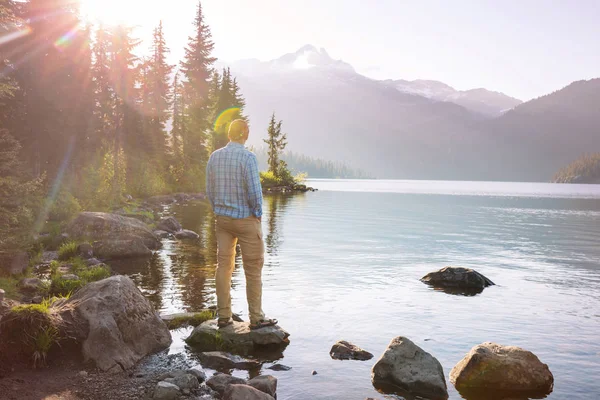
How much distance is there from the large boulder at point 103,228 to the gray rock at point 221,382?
1449 cm

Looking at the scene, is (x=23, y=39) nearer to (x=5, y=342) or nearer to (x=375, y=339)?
(x=5, y=342)

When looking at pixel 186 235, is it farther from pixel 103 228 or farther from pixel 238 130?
pixel 238 130

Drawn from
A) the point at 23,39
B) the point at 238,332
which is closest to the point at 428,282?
the point at 238,332

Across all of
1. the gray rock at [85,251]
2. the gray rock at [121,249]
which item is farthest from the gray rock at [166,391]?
the gray rock at [121,249]

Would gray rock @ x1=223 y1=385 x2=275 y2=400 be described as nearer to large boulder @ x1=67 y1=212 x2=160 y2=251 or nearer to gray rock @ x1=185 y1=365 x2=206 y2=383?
gray rock @ x1=185 y1=365 x2=206 y2=383

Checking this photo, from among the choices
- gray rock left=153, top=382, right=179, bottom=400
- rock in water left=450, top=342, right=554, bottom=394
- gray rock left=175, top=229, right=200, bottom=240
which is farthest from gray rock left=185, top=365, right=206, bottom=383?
gray rock left=175, top=229, right=200, bottom=240

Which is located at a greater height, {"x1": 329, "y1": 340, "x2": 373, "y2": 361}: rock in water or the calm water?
{"x1": 329, "y1": 340, "x2": 373, "y2": 361}: rock in water

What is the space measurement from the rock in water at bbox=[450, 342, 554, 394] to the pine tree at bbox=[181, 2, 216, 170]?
62.8 metres

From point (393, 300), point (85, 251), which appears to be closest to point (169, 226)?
point (85, 251)

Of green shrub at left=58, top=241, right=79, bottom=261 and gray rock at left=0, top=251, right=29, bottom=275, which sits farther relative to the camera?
green shrub at left=58, top=241, right=79, bottom=261

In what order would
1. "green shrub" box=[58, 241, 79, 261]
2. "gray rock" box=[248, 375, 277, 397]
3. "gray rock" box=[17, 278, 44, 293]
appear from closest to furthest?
"gray rock" box=[248, 375, 277, 397], "gray rock" box=[17, 278, 44, 293], "green shrub" box=[58, 241, 79, 261]

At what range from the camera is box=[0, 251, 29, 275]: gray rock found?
13609 millimetres

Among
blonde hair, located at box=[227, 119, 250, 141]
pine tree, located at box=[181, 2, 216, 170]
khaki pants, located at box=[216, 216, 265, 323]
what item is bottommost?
khaki pants, located at box=[216, 216, 265, 323]

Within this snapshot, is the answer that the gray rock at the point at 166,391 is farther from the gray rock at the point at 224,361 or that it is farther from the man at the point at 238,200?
the man at the point at 238,200
